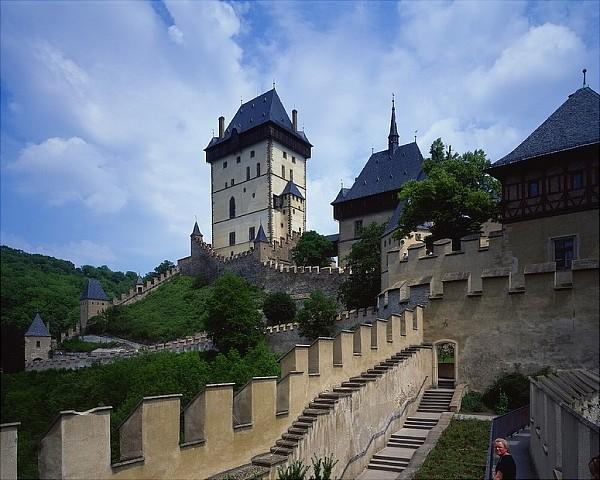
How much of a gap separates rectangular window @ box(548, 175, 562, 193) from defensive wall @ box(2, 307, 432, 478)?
598 cm

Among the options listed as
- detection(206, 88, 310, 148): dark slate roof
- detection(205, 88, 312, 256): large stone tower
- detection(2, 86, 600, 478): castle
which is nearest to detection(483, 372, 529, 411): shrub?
detection(2, 86, 600, 478): castle

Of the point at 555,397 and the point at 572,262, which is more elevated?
the point at 572,262

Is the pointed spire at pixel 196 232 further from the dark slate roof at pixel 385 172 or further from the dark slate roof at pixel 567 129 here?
the dark slate roof at pixel 567 129

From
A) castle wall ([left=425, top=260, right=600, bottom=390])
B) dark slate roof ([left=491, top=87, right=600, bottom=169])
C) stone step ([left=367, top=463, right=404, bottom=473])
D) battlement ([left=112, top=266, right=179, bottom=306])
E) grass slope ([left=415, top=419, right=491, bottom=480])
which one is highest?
dark slate roof ([left=491, top=87, right=600, bottom=169])

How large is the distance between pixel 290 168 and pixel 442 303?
186 ft

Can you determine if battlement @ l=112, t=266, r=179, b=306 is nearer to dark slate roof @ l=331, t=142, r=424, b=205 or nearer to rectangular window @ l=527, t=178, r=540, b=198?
rectangular window @ l=527, t=178, r=540, b=198

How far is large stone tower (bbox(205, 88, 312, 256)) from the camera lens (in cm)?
6975

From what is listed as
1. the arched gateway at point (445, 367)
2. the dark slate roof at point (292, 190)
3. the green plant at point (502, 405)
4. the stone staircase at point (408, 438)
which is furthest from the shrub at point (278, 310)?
the dark slate roof at point (292, 190)

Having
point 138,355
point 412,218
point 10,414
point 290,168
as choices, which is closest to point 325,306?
point 412,218

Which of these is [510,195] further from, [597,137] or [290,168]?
[290,168]

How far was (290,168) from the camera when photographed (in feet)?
241

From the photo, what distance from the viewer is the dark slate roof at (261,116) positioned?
7260cm

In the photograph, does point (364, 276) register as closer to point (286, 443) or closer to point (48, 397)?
point (286, 443)

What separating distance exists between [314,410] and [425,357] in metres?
7.48
